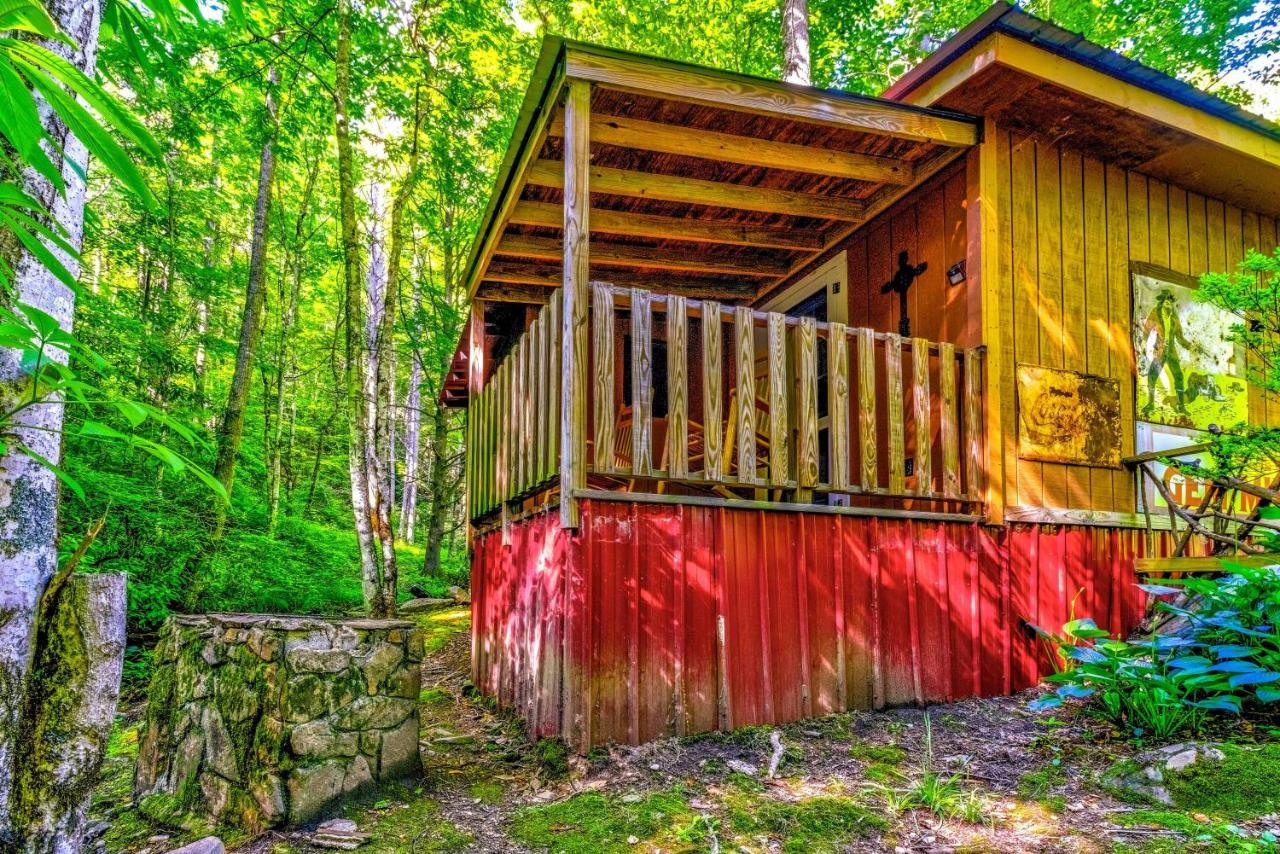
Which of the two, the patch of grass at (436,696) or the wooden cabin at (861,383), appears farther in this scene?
the patch of grass at (436,696)

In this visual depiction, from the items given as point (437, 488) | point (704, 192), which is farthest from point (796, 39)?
point (437, 488)

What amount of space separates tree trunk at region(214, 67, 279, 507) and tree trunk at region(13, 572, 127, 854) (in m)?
7.87

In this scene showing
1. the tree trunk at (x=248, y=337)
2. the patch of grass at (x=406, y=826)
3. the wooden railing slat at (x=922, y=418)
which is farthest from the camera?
the tree trunk at (x=248, y=337)

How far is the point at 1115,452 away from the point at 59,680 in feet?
20.3

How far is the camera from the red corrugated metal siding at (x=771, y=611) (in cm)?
375

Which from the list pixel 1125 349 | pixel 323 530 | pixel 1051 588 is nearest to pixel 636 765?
pixel 1051 588

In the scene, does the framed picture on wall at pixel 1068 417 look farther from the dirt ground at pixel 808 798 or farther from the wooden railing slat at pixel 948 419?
the dirt ground at pixel 808 798

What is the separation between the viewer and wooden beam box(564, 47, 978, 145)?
401 cm

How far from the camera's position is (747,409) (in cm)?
429

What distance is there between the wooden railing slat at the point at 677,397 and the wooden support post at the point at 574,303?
496mm

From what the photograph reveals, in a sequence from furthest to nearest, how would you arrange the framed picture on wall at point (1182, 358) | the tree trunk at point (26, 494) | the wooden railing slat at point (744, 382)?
the framed picture on wall at point (1182, 358)
the wooden railing slat at point (744, 382)
the tree trunk at point (26, 494)

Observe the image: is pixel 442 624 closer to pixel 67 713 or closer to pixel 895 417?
pixel 895 417

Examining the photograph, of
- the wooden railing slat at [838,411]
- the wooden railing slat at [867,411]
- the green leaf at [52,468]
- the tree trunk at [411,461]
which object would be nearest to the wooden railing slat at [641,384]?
the wooden railing slat at [838,411]

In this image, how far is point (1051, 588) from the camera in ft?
16.2
